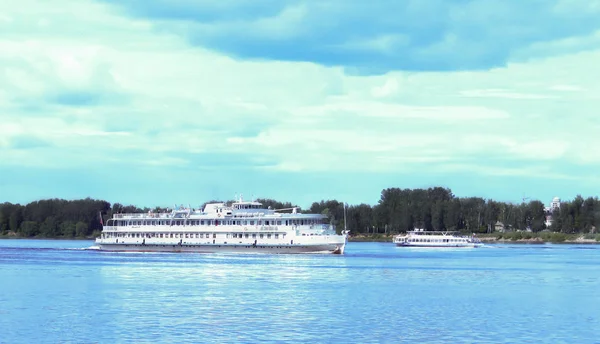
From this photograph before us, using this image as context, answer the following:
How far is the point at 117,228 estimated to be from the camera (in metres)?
134

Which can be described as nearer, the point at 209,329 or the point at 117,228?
the point at 209,329

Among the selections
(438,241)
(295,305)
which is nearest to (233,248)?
(295,305)

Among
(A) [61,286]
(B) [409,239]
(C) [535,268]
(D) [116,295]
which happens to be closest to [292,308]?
(D) [116,295]

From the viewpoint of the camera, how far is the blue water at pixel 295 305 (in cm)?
4412

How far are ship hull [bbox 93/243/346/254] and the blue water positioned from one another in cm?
2256

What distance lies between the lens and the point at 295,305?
56.8 meters

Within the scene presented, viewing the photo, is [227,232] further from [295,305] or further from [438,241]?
[438,241]

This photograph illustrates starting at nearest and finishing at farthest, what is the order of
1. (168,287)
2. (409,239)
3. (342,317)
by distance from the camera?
(342,317), (168,287), (409,239)

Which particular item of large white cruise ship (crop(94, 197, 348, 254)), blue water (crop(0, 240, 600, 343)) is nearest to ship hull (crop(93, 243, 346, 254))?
large white cruise ship (crop(94, 197, 348, 254))

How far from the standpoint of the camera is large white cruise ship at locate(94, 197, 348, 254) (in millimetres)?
117188

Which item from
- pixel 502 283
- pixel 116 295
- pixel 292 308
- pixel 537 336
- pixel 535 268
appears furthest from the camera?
pixel 535 268

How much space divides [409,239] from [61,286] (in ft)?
436

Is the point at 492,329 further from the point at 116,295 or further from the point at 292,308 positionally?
the point at 116,295

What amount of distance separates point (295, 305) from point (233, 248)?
67.3 meters
